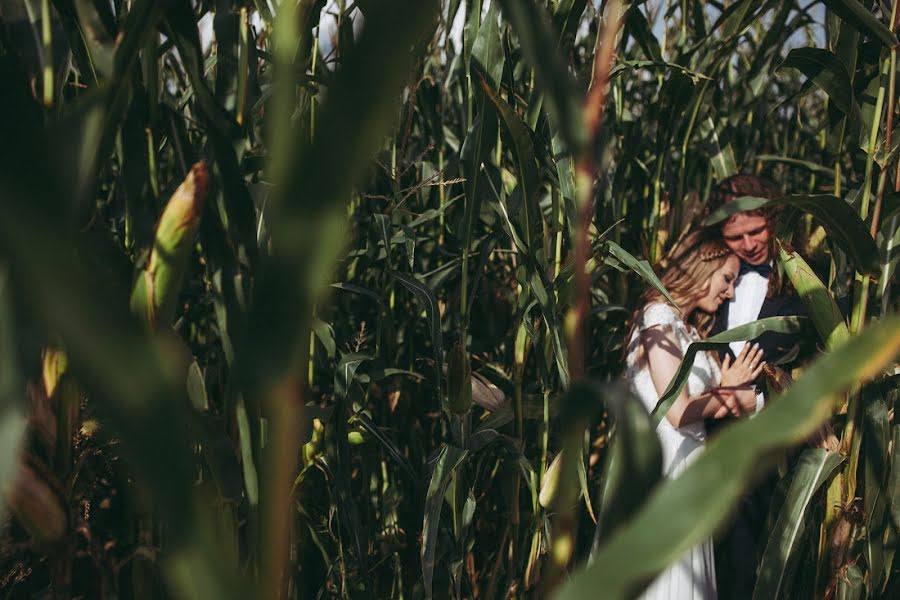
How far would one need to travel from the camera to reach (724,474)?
256 millimetres

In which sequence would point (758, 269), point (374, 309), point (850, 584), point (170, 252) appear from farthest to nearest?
point (758, 269) → point (374, 309) → point (850, 584) → point (170, 252)

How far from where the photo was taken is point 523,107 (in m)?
1.11

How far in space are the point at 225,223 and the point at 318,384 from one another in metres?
0.68

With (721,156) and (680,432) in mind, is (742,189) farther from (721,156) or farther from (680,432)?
(680,432)

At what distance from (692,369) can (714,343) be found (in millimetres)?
567

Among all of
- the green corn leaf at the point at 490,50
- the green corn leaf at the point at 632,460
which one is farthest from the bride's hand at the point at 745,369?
the green corn leaf at the point at 632,460

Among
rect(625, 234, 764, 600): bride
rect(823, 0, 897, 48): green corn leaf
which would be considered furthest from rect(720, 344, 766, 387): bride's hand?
rect(823, 0, 897, 48): green corn leaf

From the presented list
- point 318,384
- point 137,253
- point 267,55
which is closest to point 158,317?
point 137,253

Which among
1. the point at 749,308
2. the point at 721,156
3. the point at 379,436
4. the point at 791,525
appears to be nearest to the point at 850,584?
the point at 791,525

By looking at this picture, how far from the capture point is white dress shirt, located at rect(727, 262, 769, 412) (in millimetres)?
1468

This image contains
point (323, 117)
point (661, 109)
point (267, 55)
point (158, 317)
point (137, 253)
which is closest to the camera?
point (323, 117)

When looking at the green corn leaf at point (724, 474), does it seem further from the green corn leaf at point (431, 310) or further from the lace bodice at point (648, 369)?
the lace bodice at point (648, 369)

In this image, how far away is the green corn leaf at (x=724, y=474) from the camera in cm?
25

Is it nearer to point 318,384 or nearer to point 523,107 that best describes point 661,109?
point 523,107
